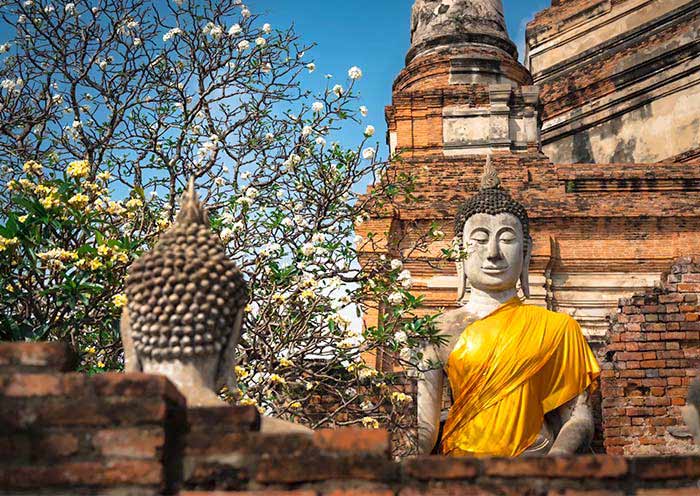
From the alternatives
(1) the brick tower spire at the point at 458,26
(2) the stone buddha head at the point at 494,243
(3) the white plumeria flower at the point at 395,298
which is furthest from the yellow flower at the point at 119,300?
(1) the brick tower spire at the point at 458,26

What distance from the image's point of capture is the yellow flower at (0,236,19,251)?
19.4 feet

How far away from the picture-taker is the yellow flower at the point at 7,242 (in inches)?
232

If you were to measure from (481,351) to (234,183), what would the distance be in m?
2.69

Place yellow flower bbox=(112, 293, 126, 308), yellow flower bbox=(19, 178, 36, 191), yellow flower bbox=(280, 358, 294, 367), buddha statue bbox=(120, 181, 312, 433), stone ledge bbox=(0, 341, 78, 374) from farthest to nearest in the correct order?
yellow flower bbox=(280, 358, 294, 367) → yellow flower bbox=(19, 178, 36, 191) → yellow flower bbox=(112, 293, 126, 308) → buddha statue bbox=(120, 181, 312, 433) → stone ledge bbox=(0, 341, 78, 374)

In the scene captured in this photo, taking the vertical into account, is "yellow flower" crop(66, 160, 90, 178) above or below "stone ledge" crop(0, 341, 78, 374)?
above

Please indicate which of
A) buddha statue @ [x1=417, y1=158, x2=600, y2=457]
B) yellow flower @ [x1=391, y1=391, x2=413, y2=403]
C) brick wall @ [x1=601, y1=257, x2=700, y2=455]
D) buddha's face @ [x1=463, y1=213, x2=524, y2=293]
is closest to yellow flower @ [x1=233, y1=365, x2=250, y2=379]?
yellow flower @ [x1=391, y1=391, x2=413, y2=403]

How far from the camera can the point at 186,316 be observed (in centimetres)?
357

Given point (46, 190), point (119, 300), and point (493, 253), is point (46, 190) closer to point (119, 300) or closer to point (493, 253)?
point (119, 300)

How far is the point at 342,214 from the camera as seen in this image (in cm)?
780

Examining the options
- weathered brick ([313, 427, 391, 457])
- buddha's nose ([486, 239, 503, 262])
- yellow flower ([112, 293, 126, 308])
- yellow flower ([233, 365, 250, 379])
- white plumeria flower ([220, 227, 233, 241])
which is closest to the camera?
weathered brick ([313, 427, 391, 457])

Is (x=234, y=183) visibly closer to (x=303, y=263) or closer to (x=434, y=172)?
(x=303, y=263)

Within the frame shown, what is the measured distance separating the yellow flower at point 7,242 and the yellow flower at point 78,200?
0.44 meters

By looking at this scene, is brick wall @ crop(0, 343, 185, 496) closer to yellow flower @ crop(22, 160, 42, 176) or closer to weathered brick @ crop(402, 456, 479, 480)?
weathered brick @ crop(402, 456, 479, 480)

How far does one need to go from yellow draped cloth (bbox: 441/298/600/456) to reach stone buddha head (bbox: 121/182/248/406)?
117 inches
